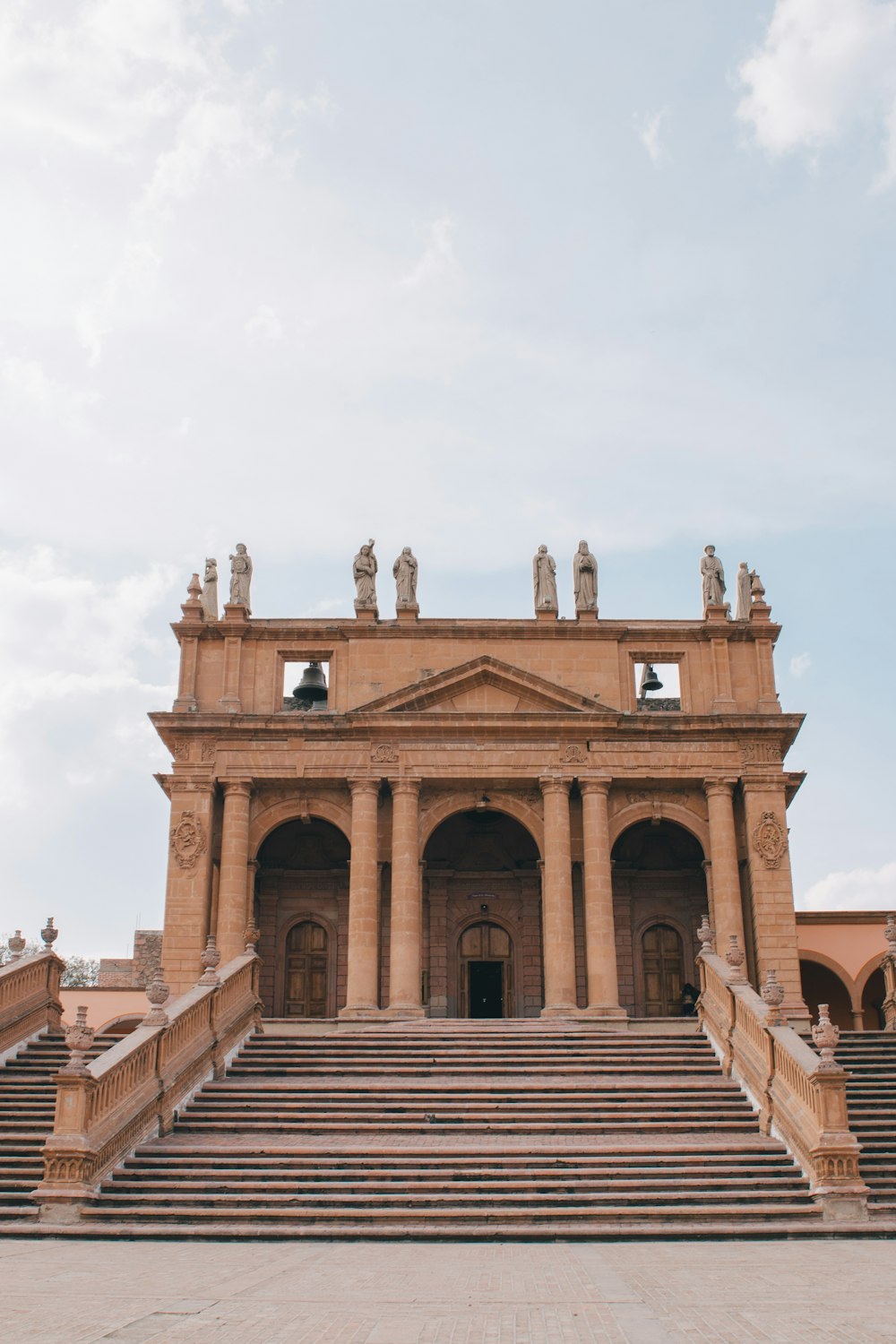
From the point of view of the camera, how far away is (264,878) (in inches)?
1336

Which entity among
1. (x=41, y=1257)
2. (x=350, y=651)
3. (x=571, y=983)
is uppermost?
(x=350, y=651)

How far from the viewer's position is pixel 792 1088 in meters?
17.8

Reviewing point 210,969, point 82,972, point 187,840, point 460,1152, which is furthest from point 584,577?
point 82,972

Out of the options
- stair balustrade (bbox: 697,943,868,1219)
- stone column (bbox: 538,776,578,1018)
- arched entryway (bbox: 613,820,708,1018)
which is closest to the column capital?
arched entryway (bbox: 613,820,708,1018)

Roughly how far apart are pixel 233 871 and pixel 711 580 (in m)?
14.2

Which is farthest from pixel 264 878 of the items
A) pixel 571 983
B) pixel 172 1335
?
pixel 172 1335

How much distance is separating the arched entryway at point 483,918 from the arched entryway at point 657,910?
2.28m

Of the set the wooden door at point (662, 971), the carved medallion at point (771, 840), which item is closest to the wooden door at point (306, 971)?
the wooden door at point (662, 971)

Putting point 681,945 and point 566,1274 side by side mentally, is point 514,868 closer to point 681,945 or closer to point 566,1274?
point 681,945

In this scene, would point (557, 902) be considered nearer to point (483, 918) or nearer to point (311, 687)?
point (483, 918)

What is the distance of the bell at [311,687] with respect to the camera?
109 ft

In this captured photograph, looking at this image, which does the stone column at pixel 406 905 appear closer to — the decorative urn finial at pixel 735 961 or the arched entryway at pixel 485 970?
the arched entryway at pixel 485 970

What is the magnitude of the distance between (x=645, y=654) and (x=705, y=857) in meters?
5.37

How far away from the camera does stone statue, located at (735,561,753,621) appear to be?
3309 centimetres
